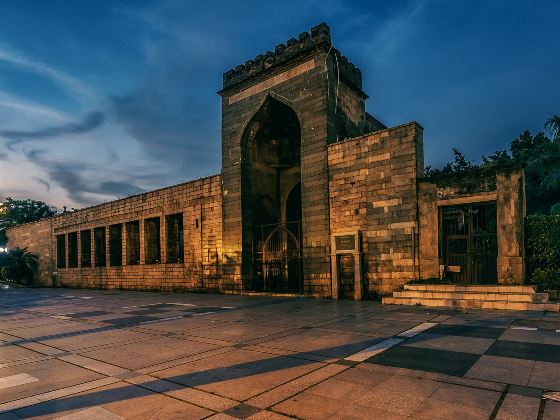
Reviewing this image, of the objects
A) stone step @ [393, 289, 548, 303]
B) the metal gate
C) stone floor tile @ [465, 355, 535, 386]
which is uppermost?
the metal gate

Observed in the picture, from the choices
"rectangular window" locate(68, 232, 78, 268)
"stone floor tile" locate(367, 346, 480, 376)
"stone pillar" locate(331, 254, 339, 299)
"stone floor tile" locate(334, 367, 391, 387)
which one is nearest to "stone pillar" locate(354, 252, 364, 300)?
"stone pillar" locate(331, 254, 339, 299)

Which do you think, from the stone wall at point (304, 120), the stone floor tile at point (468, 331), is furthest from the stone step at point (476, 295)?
the stone wall at point (304, 120)

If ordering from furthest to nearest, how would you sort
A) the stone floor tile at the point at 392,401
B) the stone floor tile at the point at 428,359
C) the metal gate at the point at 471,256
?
the metal gate at the point at 471,256
the stone floor tile at the point at 428,359
the stone floor tile at the point at 392,401

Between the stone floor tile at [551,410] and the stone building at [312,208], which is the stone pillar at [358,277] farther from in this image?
the stone floor tile at [551,410]

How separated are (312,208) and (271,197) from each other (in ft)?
15.5

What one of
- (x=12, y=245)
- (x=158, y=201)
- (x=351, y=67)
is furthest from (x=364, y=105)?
(x=12, y=245)

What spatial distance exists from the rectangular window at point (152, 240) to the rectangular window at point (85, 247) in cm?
777

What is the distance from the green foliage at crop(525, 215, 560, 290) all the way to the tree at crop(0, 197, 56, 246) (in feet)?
161

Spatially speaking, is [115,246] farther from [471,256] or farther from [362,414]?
[362,414]

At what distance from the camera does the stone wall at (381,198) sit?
12.7 meters

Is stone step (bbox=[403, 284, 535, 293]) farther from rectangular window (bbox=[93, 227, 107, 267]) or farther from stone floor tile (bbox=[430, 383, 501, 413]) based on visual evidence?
rectangular window (bbox=[93, 227, 107, 267])

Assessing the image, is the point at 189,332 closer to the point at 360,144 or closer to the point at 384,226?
the point at 384,226

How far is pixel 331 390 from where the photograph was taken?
403 centimetres

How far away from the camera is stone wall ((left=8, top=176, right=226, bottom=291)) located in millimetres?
18641
